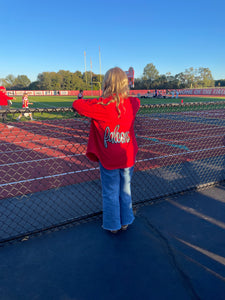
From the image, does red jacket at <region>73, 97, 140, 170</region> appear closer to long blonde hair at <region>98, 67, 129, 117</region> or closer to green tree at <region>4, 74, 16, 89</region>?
long blonde hair at <region>98, 67, 129, 117</region>

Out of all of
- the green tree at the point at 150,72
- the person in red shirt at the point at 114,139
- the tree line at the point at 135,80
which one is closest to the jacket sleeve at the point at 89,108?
the person in red shirt at the point at 114,139

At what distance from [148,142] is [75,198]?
4883mm

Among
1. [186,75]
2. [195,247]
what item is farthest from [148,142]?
[186,75]

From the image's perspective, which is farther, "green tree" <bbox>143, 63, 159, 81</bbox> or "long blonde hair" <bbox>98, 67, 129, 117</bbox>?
"green tree" <bbox>143, 63, 159, 81</bbox>

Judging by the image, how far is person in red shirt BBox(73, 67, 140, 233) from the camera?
2049mm

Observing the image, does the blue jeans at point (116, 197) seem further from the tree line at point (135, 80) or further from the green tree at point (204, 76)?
the green tree at point (204, 76)

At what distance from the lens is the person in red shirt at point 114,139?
6.72 ft

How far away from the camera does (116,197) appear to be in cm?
243

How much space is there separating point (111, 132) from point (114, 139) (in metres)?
0.08

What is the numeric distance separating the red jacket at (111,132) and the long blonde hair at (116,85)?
0.20 feet

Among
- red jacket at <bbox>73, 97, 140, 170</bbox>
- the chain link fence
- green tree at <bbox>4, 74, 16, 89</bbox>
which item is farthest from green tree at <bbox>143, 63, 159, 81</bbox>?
red jacket at <bbox>73, 97, 140, 170</bbox>

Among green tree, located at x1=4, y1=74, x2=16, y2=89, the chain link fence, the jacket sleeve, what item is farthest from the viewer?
green tree, located at x1=4, y1=74, x2=16, y2=89

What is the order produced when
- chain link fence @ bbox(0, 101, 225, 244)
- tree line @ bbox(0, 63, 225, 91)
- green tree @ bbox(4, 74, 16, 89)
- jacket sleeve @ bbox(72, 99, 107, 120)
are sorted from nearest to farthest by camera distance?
jacket sleeve @ bbox(72, 99, 107, 120), chain link fence @ bbox(0, 101, 225, 244), tree line @ bbox(0, 63, 225, 91), green tree @ bbox(4, 74, 16, 89)

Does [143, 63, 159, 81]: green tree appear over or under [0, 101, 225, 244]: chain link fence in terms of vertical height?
over
